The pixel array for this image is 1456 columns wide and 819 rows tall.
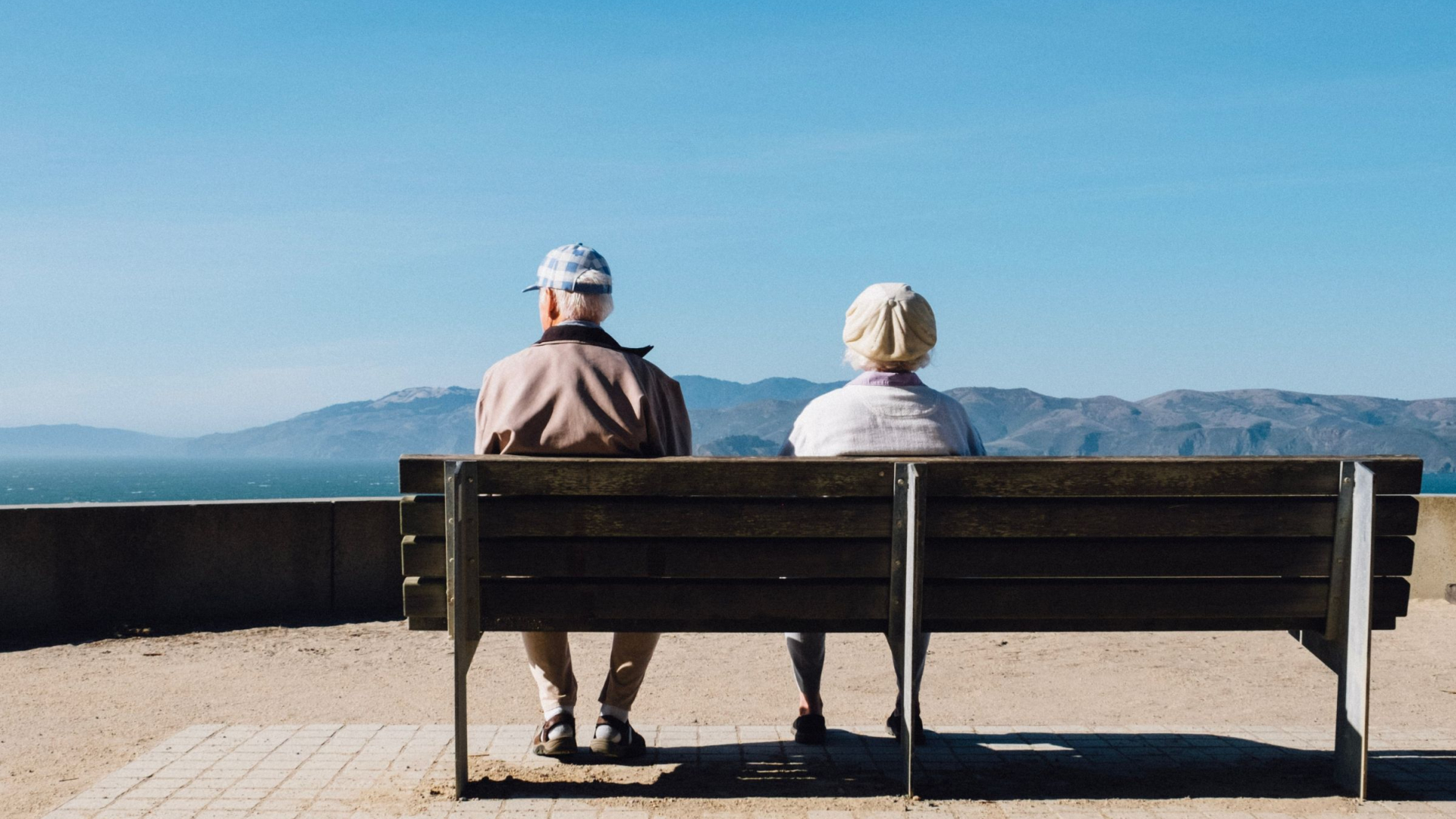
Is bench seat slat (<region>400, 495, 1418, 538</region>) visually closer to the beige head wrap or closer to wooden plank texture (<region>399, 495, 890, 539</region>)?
wooden plank texture (<region>399, 495, 890, 539</region>)

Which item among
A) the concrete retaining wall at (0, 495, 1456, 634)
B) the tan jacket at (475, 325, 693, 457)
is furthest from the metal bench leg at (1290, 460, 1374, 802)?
the concrete retaining wall at (0, 495, 1456, 634)

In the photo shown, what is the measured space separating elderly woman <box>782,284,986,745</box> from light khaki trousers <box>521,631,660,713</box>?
1.88 ft

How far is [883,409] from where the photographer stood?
4191mm

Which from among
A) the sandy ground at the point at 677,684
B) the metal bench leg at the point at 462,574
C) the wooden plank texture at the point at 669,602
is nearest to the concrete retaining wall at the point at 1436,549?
the sandy ground at the point at 677,684

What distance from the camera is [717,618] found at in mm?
3662

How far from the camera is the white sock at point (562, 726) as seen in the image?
→ 413 cm

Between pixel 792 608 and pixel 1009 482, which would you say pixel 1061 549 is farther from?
pixel 792 608

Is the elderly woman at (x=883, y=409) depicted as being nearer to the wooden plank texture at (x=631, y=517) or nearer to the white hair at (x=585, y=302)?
the wooden plank texture at (x=631, y=517)

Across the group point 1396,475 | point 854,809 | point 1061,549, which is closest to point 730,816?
point 854,809

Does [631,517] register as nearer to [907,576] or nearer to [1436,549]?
[907,576]

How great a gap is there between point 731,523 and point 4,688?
4.13 meters

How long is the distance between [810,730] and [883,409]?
118 centimetres

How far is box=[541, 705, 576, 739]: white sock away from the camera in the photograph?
413cm

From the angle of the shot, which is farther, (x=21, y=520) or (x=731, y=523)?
(x=21, y=520)
